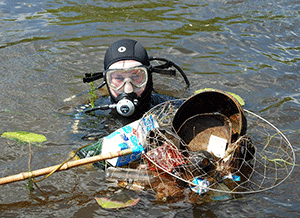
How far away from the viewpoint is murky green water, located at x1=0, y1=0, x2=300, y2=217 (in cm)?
432

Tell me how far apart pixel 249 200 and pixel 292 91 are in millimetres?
3291

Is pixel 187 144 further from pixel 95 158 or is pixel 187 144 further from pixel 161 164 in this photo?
pixel 95 158

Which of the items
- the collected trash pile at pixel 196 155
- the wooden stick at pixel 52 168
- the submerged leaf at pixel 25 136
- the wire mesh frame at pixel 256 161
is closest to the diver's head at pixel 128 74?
the wire mesh frame at pixel 256 161

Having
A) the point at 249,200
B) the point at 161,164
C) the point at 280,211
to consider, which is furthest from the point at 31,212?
the point at 280,211

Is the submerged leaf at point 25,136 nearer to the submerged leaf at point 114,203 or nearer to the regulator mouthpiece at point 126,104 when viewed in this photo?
the regulator mouthpiece at point 126,104

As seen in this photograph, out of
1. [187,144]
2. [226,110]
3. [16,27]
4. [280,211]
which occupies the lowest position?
[280,211]

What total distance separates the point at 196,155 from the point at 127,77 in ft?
5.60

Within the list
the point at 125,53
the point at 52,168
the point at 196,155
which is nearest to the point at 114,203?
the point at 52,168

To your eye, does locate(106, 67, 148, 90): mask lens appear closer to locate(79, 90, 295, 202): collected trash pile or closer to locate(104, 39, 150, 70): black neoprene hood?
locate(104, 39, 150, 70): black neoprene hood

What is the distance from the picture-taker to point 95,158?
392cm

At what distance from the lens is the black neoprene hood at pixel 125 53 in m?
5.53

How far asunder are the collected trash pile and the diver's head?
580 millimetres

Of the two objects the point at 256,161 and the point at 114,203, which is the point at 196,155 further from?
the point at 256,161

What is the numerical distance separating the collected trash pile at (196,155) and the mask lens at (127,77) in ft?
2.12
